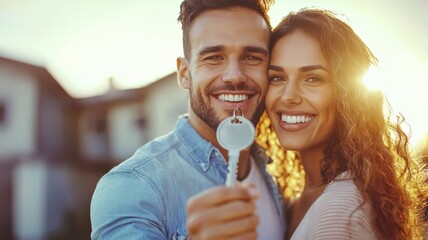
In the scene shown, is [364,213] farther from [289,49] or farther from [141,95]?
[141,95]

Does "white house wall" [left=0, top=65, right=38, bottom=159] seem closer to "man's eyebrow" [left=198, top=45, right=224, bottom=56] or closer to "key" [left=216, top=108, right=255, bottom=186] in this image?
"man's eyebrow" [left=198, top=45, right=224, bottom=56]

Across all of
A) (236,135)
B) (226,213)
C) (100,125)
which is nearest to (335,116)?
(236,135)

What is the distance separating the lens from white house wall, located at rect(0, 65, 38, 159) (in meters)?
19.1

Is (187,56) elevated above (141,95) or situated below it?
above

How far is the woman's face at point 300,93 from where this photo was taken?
324cm

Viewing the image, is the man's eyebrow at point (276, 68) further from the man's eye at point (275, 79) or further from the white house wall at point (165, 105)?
the white house wall at point (165, 105)

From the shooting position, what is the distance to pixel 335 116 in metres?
3.34

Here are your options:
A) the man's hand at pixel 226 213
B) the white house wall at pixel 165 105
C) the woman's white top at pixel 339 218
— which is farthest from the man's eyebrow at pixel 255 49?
the white house wall at pixel 165 105

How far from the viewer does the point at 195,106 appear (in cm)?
349

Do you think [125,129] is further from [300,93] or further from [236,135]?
[236,135]

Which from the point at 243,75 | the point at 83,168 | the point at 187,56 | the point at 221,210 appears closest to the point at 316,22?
the point at 243,75

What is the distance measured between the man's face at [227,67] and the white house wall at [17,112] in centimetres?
1746

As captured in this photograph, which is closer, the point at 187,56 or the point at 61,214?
the point at 187,56

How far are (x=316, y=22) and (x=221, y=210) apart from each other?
203 centimetres
